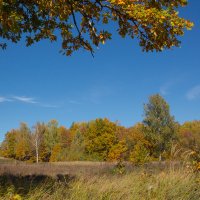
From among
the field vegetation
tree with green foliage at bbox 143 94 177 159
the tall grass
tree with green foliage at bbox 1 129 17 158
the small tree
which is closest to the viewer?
the tall grass

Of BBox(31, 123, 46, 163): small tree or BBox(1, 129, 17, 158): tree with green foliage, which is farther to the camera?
BBox(1, 129, 17, 158): tree with green foliage

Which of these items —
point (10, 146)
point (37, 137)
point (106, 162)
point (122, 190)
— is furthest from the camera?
point (10, 146)

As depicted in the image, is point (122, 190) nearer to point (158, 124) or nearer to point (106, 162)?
point (106, 162)

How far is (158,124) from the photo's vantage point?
6850 centimetres

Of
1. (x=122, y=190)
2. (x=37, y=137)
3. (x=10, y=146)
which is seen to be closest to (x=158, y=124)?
(x=37, y=137)

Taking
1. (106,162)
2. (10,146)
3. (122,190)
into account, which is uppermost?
(10,146)

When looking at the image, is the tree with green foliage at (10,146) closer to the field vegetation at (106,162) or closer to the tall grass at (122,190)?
the field vegetation at (106,162)

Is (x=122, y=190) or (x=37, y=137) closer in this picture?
(x=122, y=190)

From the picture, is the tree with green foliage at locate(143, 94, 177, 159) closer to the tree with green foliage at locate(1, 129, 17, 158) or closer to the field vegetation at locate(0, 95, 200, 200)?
the field vegetation at locate(0, 95, 200, 200)

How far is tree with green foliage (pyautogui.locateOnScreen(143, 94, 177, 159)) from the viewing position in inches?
2645

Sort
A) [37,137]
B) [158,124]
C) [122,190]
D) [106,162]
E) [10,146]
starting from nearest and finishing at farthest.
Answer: [122,190] < [106,162] < [158,124] < [37,137] < [10,146]

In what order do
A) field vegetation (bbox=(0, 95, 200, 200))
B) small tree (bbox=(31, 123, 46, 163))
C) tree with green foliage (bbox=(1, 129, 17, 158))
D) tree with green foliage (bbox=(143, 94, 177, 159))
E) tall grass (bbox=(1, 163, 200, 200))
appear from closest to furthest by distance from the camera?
tall grass (bbox=(1, 163, 200, 200)), field vegetation (bbox=(0, 95, 200, 200)), tree with green foliage (bbox=(143, 94, 177, 159)), small tree (bbox=(31, 123, 46, 163)), tree with green foliage (bbox=(1, 129, 17, 158))

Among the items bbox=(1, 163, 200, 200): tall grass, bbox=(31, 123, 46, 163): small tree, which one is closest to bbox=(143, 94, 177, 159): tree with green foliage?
bbox=(31, 123, 46, 163): small tree

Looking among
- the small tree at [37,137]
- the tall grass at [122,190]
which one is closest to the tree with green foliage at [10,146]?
the small tree at [37,137]
